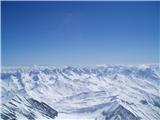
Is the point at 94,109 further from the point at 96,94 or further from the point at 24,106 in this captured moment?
the point at 24,106

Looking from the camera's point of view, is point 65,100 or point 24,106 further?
point 65,100

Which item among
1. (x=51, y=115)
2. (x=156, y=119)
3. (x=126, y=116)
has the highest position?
(x=51, y=115)

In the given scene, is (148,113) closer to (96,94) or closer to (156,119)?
(156,119)

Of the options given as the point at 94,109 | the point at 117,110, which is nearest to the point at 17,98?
the point at 117,110

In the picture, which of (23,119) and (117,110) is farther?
(117,110)

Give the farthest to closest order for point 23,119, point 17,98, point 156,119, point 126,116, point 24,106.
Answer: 1. point 156,119
2. point 126,116
3. point 17,98
4. point 24,106
5. point 23,119

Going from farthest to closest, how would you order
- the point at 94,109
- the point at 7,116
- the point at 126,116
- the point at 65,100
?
the point at 65,100 → the point at 94,109 → the point at 126,116 → the point at 7,116

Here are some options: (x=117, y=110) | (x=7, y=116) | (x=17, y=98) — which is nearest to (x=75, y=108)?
(x=117, y=110)

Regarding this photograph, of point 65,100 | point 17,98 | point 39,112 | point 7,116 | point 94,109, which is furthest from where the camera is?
point 65,100

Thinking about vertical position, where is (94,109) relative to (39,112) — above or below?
below
